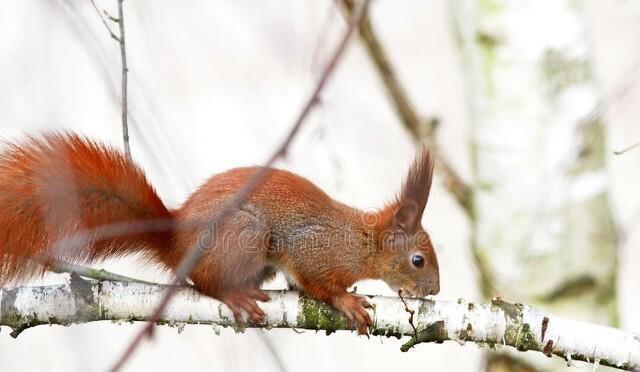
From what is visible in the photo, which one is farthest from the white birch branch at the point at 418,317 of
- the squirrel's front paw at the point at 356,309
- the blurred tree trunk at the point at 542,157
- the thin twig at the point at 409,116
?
the thin twig at the point at 409,116

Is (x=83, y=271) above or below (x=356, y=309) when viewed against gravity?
below

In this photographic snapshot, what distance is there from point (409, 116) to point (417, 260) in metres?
0.68

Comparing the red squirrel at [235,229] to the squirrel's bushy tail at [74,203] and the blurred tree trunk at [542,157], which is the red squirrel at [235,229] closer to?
the squirrel's bushy tail at [74,203]

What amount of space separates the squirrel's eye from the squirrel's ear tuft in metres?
0.06

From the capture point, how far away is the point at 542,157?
224 cm

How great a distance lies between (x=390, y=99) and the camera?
2.68 m

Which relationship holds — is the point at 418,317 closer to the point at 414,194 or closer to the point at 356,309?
the point at 356,309

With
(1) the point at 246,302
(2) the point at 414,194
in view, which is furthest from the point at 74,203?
(2) the point at 414,194

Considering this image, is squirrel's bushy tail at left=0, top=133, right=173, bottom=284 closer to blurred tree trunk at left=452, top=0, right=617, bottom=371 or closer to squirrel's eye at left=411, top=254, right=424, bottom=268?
squirrel's eye at left=411, top=254, right=424, bottom=268

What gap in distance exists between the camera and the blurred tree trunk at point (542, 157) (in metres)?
2.21

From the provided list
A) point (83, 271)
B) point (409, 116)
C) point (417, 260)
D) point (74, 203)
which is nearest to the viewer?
point (74, 203)

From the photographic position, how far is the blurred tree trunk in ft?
7.25

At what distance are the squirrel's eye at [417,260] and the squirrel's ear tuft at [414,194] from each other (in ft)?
0.19

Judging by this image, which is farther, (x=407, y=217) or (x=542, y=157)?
(x=542, y=157)
